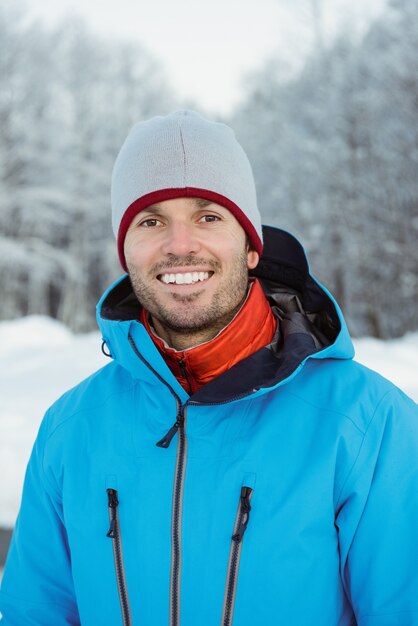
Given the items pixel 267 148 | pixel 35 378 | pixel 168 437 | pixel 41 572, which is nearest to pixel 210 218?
pixel 168 437

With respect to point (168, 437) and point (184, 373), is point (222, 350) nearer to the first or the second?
point (184, 373)

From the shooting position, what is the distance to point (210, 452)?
1.40 m

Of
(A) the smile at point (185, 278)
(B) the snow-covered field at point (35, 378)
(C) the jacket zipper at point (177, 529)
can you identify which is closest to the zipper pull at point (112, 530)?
(C) the jacket zipper at point (177, 529)

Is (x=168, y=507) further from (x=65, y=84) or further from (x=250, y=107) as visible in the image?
(x=250, y=107)

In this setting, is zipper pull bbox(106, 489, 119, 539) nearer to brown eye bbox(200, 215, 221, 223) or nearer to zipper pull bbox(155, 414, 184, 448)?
zipper pull bbox(155, 414, 184, 448)

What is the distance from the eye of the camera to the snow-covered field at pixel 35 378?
4629 mm

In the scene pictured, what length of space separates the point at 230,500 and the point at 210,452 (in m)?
0.12

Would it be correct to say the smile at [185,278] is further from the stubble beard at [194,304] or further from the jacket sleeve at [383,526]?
the jacket sleeve at [383,526]

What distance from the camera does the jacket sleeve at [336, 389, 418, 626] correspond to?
127 cm

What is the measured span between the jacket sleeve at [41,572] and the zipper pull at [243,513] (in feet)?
1.83

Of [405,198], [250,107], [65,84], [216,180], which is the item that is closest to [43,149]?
[65,84]

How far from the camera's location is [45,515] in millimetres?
1622

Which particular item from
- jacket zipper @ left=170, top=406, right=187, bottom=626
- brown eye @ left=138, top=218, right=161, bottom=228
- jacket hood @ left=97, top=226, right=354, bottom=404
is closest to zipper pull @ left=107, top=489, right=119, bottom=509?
jacket zipper @ left=170, top=406, right=187, bottom=626

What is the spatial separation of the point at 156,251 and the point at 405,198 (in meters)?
14.5
